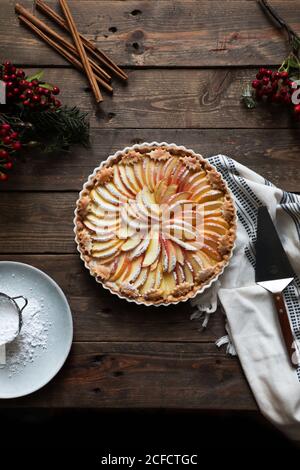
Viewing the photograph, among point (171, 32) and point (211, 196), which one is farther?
point (171, 32)

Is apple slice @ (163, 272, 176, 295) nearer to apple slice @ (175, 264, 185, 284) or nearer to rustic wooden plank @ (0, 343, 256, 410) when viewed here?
apple slice @ (175, 264, 185, 284)

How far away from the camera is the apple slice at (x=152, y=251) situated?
1573 mm

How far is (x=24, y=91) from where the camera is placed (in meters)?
1.60

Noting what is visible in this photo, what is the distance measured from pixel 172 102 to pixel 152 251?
0.48 meters

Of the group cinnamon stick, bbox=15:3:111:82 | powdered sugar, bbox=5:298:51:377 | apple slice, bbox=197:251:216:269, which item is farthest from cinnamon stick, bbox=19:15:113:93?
powdered sugar, bbox=5:298:51:377

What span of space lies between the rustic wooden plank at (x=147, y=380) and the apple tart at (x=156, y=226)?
170 millimetres

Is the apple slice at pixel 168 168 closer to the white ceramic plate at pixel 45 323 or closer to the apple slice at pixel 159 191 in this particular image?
the apple slice at pixel 159 191

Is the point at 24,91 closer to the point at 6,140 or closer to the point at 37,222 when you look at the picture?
the point at 6,140

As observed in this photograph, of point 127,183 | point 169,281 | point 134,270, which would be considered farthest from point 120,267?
point 127,183

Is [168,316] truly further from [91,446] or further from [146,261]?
[91,446]

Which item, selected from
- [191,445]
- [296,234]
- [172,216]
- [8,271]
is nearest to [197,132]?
[172,216]

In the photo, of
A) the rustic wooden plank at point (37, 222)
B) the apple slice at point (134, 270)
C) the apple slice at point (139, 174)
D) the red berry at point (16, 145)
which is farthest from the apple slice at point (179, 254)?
the red berry at point (16, 145)

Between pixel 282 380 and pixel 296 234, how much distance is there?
0.42 meters

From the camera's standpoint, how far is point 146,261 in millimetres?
1575
